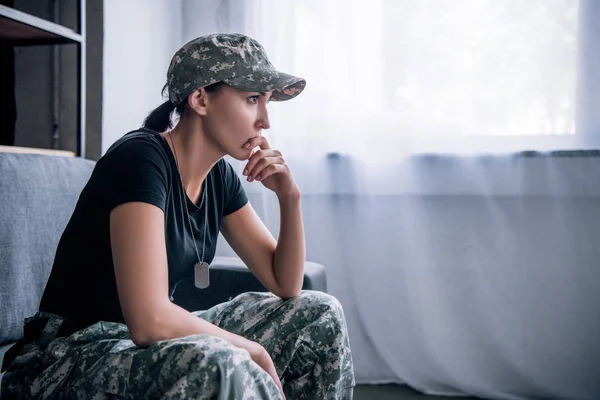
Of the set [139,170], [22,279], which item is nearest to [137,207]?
[139,170]

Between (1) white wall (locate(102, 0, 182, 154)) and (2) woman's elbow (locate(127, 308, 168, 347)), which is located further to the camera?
(1) white wall (locate(102, 0, 182, 154))

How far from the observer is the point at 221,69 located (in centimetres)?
108

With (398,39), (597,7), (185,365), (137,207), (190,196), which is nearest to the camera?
(185,365)

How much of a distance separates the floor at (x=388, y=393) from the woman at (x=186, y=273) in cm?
80

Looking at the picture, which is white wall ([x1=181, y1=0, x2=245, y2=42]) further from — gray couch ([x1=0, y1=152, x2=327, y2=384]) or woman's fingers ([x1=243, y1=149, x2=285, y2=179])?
woman's fingers ([x1=243, y1=149, x2=285, y2=179])

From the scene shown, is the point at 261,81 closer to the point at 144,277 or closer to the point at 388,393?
the point at 144,277

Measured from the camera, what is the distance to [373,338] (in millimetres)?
2039

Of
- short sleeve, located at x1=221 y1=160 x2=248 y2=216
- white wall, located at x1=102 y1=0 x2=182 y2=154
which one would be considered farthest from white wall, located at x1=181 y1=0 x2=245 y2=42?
short sleeve, located at x1=221 y1=160 x2=248 y2=216

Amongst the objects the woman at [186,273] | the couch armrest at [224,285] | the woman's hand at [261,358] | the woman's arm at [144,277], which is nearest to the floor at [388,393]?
the couch armrest at [224,285]

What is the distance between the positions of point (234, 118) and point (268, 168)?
0.14m

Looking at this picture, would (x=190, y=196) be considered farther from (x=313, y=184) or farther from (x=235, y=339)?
(x=313, y=184)

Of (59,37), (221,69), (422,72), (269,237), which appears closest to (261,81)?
(221,69)

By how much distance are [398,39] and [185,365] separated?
148 centimetres

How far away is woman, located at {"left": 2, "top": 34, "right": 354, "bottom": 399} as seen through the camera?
881 mm
